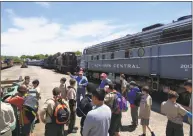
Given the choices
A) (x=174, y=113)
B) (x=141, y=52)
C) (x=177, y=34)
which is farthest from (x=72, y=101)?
(x=141, y=52)

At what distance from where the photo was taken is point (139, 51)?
1648 cm

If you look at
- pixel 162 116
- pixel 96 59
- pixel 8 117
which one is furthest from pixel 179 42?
pixel 96 59

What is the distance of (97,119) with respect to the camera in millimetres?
4293

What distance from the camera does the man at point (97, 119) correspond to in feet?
14.0

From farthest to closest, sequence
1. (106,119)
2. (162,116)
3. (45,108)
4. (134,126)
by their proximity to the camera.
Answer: (162,116) → (134,126) → (45,108) → (106,119)

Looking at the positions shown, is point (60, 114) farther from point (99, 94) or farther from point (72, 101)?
point (72, 101)

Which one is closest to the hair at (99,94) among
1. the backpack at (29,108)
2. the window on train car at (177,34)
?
the backpack at (29,108)

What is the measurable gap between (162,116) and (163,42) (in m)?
4.25

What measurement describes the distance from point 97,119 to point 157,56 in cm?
1062

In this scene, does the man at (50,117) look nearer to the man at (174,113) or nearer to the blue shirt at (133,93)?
the man at (174,113)

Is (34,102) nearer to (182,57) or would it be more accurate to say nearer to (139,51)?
(182,57)

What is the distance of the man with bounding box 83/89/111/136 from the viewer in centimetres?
428

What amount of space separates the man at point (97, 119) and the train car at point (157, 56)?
8188 millimetres

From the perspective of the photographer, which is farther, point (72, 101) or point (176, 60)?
point (176, 60)
